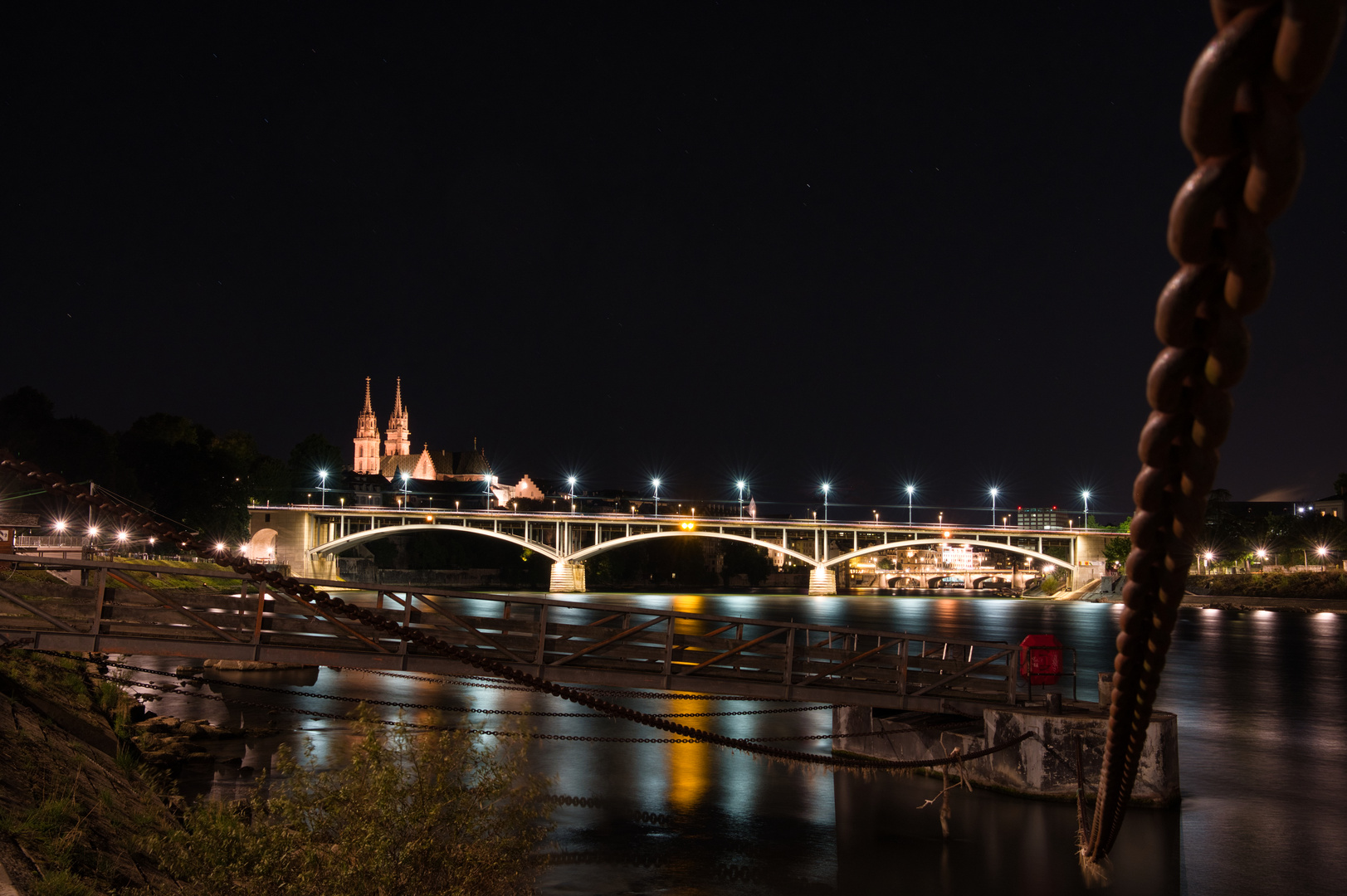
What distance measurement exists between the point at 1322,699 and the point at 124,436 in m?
82.7

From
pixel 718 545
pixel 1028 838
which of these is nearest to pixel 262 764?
pixel 1028 838

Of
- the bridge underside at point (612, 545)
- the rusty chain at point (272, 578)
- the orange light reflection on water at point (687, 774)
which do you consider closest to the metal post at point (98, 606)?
the rusty chain at point (272, 578)

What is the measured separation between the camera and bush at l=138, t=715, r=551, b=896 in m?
8.73

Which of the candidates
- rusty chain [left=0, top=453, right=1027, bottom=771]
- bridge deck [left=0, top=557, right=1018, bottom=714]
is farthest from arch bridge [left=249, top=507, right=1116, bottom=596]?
rusty chain [left=0, top=453, right=1027, bottom=771]

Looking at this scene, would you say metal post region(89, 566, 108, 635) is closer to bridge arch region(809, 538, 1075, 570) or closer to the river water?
the river water

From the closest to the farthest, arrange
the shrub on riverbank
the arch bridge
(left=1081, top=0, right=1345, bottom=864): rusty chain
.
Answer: (left=1081, top=0, right=1345, bottom=864): rusty chain → the shrub on riverbank → the arch bridge

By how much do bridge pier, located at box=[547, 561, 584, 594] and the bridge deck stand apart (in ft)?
295

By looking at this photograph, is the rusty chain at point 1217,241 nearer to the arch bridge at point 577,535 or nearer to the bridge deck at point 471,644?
the bridge deck at point 471,644

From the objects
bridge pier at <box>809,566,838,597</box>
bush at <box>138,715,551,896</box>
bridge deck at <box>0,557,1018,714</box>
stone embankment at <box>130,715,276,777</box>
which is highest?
bridge deck at <box>0,557,1018,714</box>

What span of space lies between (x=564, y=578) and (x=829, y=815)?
9295 cm

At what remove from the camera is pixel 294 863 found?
29.6ft

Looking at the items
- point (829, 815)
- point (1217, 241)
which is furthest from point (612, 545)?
point (1217, 241)

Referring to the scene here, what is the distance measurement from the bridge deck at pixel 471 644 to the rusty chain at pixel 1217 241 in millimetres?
13215

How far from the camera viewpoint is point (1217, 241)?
4.60 ft
